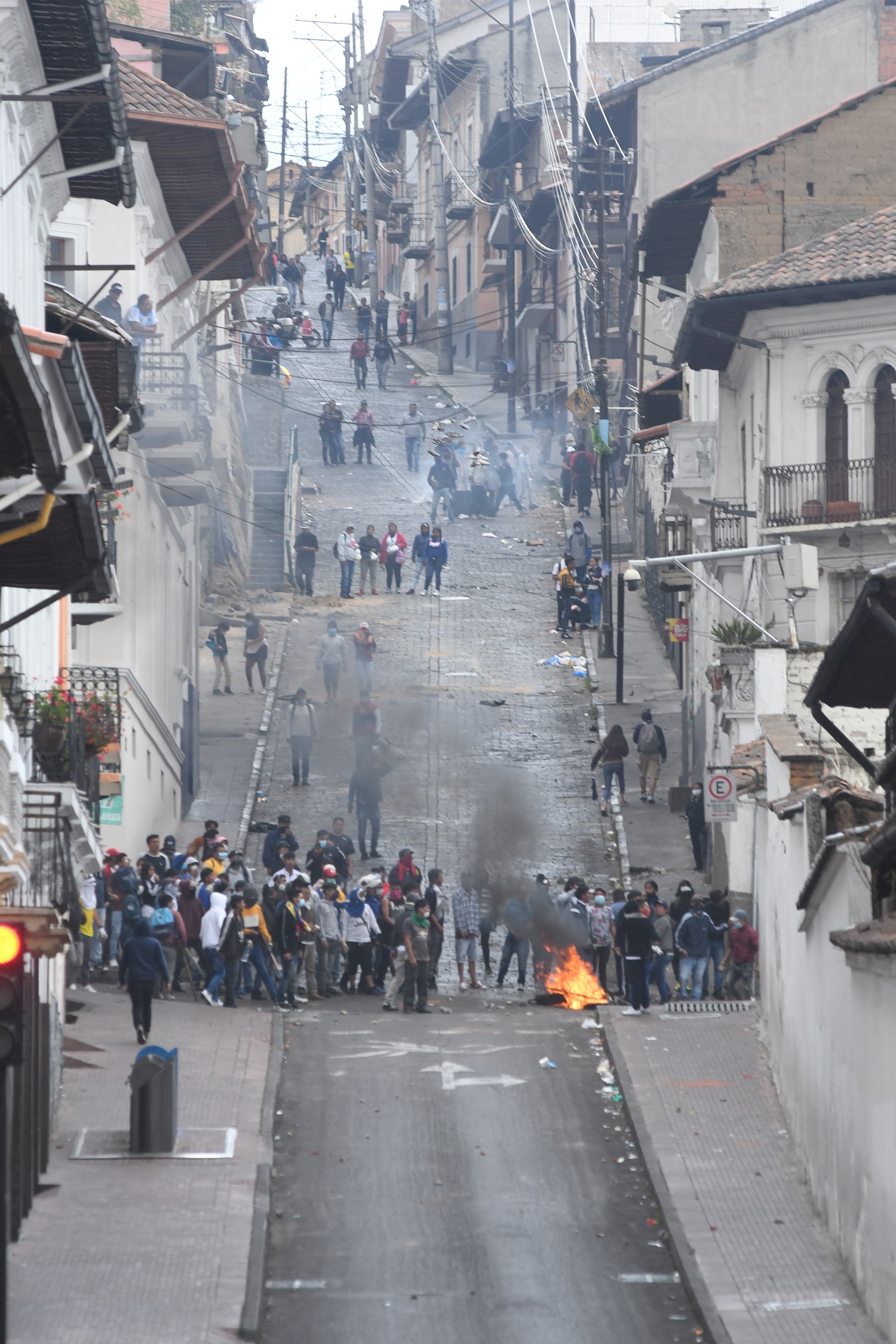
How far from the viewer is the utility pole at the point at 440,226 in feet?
229

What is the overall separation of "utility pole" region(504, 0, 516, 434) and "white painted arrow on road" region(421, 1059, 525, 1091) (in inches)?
1772

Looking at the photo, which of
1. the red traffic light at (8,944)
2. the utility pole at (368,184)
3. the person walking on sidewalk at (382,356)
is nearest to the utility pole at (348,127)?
the utility pole at (368,184)

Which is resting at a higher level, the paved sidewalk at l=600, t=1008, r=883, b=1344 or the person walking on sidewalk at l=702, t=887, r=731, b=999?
the person walking on sidewalk at l=702, t=887, r=731, b=999

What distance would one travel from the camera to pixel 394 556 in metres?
47.1

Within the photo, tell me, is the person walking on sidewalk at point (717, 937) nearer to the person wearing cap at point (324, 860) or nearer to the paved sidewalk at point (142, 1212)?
the person wearing cap at point (324, 860)

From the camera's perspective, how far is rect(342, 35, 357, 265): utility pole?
326 ft

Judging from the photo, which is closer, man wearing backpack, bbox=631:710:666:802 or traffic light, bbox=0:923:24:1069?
traffic light, bbox=0:923:24:1069

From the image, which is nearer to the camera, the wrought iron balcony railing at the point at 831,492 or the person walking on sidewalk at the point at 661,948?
the person walking on sidewalk at the point at 661,948

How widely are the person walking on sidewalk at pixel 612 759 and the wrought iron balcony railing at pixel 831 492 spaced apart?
14.7ft

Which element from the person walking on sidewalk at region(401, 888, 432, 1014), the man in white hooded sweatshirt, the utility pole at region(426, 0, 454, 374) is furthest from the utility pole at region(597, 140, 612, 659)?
the utility pole at region(426, 0, 454, 374)

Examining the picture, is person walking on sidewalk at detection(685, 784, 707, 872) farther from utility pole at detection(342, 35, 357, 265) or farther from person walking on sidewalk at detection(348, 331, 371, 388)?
utility pole at detection(342, 35, 357, 265)

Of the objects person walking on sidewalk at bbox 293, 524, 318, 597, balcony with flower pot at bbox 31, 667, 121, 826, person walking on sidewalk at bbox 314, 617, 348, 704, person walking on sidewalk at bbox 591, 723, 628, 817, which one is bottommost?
person walking on sidewalk at bbox 591, 723, 628, 817

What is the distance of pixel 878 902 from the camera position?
1501 cm

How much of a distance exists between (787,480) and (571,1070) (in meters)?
13.4
